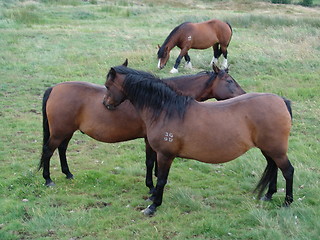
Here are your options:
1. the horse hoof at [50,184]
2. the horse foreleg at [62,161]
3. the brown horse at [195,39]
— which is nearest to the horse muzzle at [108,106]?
the horse foreleg at [62,161]

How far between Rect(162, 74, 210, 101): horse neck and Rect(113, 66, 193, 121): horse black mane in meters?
1.25

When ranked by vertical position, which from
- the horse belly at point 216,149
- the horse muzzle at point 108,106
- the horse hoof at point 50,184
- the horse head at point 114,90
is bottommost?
the horse hoof at point 50,184

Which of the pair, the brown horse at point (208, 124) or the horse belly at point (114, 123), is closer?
the brown horse at point (208, 124)

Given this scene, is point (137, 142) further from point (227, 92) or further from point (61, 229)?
point (61, 229)

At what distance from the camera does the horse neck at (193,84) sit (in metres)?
6.90

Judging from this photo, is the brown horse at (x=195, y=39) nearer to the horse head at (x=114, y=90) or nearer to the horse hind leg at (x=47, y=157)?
the horse hind leg at (x=47, y=157)

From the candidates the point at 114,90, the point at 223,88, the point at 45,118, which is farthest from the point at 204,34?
the point at 114,90

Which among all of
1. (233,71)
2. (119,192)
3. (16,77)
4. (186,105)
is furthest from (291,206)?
(16,77)

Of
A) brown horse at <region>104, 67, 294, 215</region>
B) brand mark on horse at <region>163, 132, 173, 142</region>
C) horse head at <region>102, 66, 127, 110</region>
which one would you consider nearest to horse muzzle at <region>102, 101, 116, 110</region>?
horse head at <region>102, 66, 127, 110</region>

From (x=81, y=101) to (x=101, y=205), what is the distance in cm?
161

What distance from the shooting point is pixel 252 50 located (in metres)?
16.8

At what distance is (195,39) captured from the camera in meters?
14.8

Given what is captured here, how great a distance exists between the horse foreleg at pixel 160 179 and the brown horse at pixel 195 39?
8.81 metres

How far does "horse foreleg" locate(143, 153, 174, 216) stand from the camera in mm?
5590
